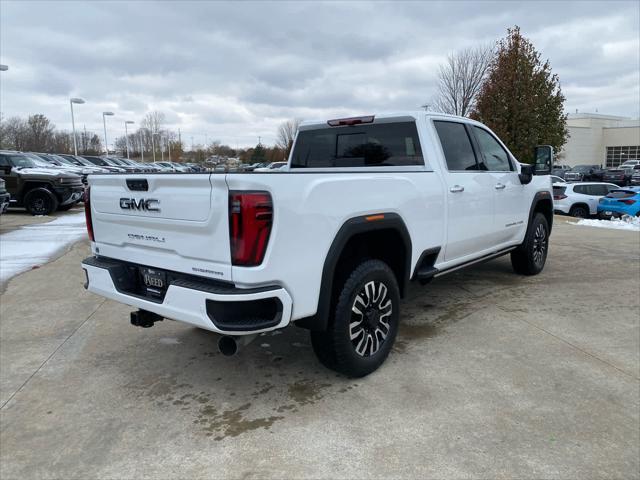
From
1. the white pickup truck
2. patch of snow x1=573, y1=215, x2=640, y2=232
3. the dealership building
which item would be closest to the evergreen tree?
patch of snow x1=573, y1=215, x2=640, y2=232

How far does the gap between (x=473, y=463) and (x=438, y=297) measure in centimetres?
317

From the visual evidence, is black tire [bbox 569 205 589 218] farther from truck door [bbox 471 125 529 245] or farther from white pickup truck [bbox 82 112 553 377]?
white pickup truck [bbox 82 112 553 377]

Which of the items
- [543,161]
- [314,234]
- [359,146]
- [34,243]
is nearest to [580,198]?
[543,161]

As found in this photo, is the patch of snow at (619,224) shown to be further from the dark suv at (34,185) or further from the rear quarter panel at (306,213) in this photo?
the dark suv at (34,185)

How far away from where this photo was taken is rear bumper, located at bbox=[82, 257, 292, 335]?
266 centimetres

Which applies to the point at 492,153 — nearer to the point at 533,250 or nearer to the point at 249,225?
the point at 533,250

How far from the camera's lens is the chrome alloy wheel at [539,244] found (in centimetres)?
638

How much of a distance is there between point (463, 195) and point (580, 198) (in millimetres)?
15072

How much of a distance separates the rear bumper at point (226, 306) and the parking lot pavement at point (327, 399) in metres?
0.69

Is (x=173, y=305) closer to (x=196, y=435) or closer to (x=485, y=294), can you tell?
(x=196, y=435)

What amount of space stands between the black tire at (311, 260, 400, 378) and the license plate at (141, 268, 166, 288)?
106cm

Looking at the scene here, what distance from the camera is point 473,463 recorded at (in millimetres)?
2568

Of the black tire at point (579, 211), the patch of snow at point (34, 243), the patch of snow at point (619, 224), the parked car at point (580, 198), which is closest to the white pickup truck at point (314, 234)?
the patch of snow at point (34, 243)

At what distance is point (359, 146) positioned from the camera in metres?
4.65
